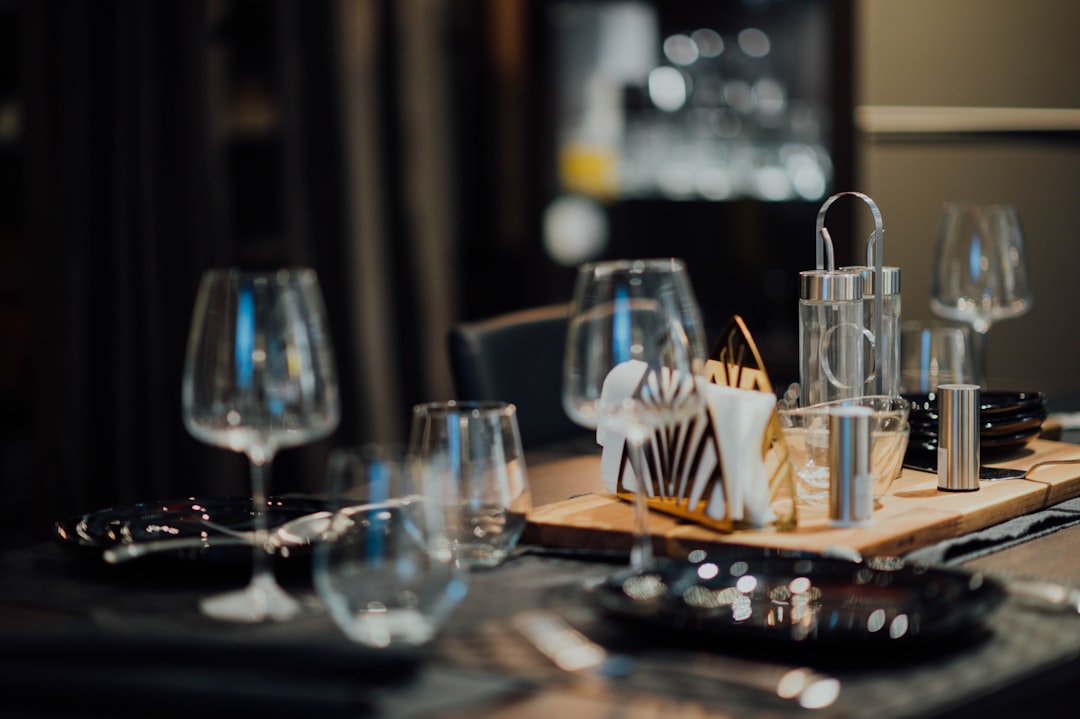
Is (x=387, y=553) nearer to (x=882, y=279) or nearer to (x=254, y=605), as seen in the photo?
(x=254, y=605)

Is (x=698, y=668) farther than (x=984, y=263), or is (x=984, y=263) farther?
(x=984, y=263)

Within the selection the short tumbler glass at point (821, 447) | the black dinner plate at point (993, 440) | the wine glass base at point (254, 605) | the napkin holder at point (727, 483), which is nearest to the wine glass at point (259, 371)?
the wine glass base at point (254, 605)

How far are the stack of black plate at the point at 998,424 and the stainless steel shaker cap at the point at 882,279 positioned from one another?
0.47 ft

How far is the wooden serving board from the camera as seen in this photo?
108 centimetres

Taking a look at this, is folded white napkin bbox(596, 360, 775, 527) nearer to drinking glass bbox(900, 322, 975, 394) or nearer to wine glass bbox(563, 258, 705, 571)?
wine glass bbox(563, 258, 705, 571)

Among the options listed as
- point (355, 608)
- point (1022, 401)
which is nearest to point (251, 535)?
point (355, 608)

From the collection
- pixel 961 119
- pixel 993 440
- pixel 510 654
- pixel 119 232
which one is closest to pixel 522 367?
pixel 993 440

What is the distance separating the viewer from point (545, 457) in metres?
1.62

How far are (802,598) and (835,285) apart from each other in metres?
0.41

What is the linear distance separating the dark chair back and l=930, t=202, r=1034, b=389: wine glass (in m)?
0.54

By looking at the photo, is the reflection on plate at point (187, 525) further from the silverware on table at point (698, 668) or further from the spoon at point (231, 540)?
the silverware on table at point (698, 668)

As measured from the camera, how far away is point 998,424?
142 cm

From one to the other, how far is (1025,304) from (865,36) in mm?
1534

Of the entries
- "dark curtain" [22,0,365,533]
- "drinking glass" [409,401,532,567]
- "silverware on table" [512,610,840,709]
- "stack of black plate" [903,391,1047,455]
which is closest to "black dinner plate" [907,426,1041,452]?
"stack of black plate" [903,391,1047,455]
